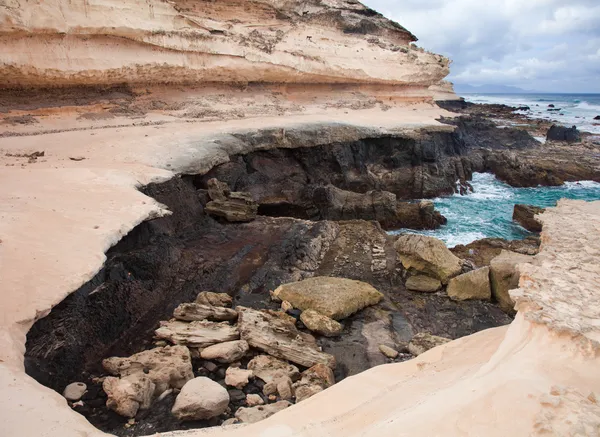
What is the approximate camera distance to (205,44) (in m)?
15.4

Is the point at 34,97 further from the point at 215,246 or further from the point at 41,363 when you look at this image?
the point at 41,363

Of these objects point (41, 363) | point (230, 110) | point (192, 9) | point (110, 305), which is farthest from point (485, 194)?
point (41, 363)

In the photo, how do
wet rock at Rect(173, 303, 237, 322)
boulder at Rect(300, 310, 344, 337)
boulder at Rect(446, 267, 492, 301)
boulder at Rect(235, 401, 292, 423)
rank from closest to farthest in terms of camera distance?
boulder at Rect(235, 401, 292, 423) < wet rock at Rect(173, 303, 237, 322) < boulder at Rect(300, 310, 344, 337) < boulder at Rect(446, 267, 492, 301)

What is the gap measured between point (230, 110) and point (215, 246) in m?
8.54

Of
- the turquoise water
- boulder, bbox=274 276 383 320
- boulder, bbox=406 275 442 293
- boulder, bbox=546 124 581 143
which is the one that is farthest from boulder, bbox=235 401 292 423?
boulder, bbox=546 124 581 143

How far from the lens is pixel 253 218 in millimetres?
10109

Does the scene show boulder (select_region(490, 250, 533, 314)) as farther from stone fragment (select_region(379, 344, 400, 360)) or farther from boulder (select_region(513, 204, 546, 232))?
boulder (select_region(513, 204, 546, 232))

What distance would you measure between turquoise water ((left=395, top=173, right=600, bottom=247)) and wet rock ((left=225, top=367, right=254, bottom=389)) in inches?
339

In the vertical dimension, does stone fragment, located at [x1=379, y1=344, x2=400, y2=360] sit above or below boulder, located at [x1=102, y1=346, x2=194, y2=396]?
below

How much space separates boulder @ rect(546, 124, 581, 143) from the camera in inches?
1054

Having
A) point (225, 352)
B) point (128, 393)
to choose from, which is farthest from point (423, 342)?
point (128, 393)

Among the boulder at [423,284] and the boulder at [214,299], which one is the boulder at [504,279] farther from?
the boulder at [214,299]

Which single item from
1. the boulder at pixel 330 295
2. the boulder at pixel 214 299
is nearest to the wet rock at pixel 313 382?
the boulder at pixel 330 295

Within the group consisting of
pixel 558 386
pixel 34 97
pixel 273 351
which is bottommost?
pixel 273 351
